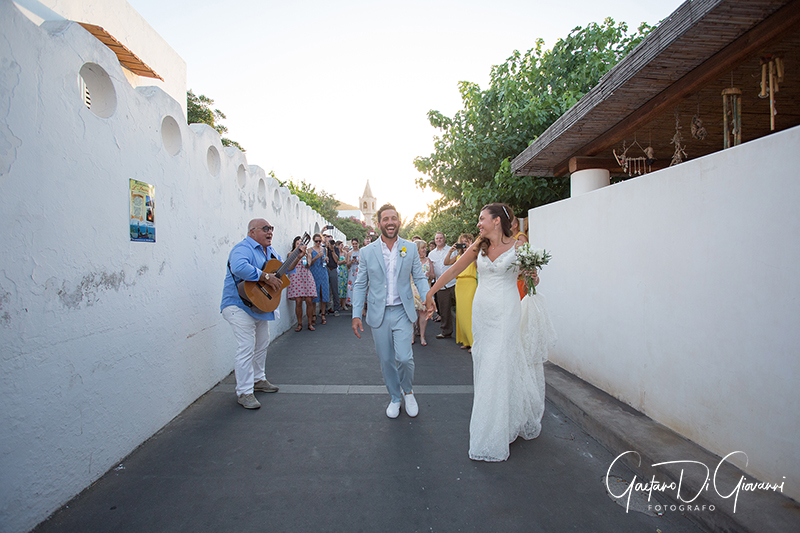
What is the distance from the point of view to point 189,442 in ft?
11.6

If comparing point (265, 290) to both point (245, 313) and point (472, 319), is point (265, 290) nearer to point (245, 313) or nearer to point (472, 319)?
point (245, 313)

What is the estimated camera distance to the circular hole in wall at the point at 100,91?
124 inches

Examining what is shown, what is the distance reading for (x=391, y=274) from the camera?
4113mm

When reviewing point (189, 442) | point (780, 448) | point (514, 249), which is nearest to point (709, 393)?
point (780, 448)

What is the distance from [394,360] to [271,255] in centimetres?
194

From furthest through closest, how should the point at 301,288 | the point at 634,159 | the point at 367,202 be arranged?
the point at 367,202 → the point at 301,288 → the point at 634,159

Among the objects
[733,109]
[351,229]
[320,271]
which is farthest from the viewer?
[351,229]

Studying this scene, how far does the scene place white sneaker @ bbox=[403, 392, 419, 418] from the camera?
4.08m

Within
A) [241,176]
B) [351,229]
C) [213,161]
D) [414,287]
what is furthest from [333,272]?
[351,229]

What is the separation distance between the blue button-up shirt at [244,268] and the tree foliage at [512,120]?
5.43 m

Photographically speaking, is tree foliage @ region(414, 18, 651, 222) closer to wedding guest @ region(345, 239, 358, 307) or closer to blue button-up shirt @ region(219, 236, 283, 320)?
wedding guest @ region(345, 239, 358, 307)

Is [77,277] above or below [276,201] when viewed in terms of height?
below

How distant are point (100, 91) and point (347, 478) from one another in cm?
354

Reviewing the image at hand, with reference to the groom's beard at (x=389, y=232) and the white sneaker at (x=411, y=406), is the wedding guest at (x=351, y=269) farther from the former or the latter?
the white sneaker at (x=411, y=406)
